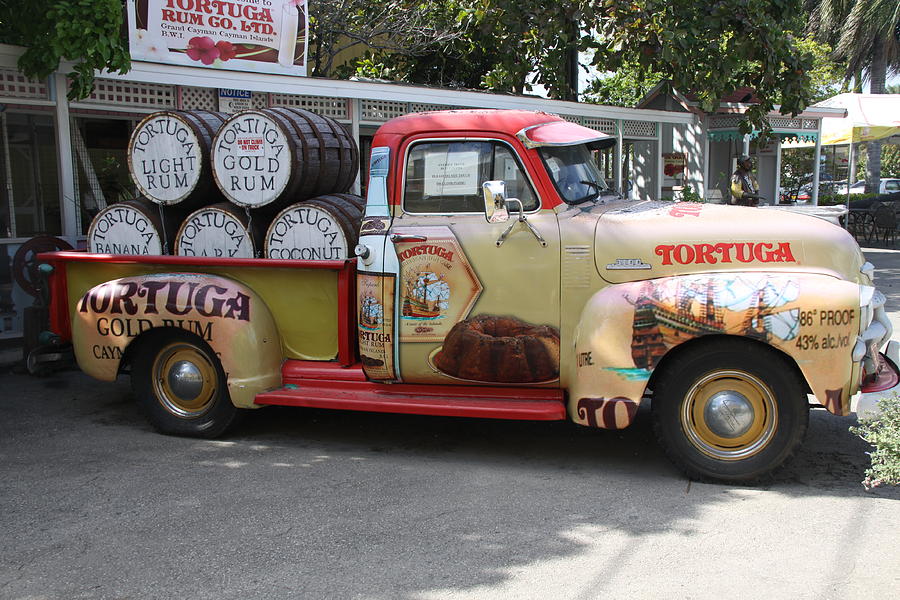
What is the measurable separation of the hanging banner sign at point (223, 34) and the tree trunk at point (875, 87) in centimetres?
2741

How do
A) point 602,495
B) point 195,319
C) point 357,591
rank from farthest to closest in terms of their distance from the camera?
point 195,319 → point 602,495 → point 357,591

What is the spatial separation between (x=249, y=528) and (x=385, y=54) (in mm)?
12596

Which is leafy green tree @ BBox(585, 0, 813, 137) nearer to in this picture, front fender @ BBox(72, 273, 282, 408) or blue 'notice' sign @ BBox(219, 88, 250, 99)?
blue 'notice' sign @ BBox(219, 88, 250, 99)

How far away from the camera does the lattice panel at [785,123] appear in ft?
59.1

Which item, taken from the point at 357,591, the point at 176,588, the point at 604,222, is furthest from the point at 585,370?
the point at 176,588

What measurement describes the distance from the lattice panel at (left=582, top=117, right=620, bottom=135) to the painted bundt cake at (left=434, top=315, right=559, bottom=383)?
9816 millimetres

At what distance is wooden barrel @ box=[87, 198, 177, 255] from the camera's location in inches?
239

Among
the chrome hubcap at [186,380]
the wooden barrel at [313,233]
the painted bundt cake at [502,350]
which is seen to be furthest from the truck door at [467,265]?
the chrome hubcap at [186,380]

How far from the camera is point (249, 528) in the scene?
14.3 ft

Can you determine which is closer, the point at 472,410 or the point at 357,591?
the point at 357,591

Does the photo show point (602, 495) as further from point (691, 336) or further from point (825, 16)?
point (825, 16)

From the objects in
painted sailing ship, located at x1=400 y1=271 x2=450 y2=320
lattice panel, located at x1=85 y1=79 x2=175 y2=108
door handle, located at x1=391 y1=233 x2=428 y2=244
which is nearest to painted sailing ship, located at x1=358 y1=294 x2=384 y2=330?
painted sailing ship, located at x1=400 y1=271 x2=450 y2=320

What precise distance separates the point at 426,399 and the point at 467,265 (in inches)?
34.9

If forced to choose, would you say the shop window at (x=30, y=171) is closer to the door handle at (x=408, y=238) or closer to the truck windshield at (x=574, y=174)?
the door handle at (x=408, y=238)
